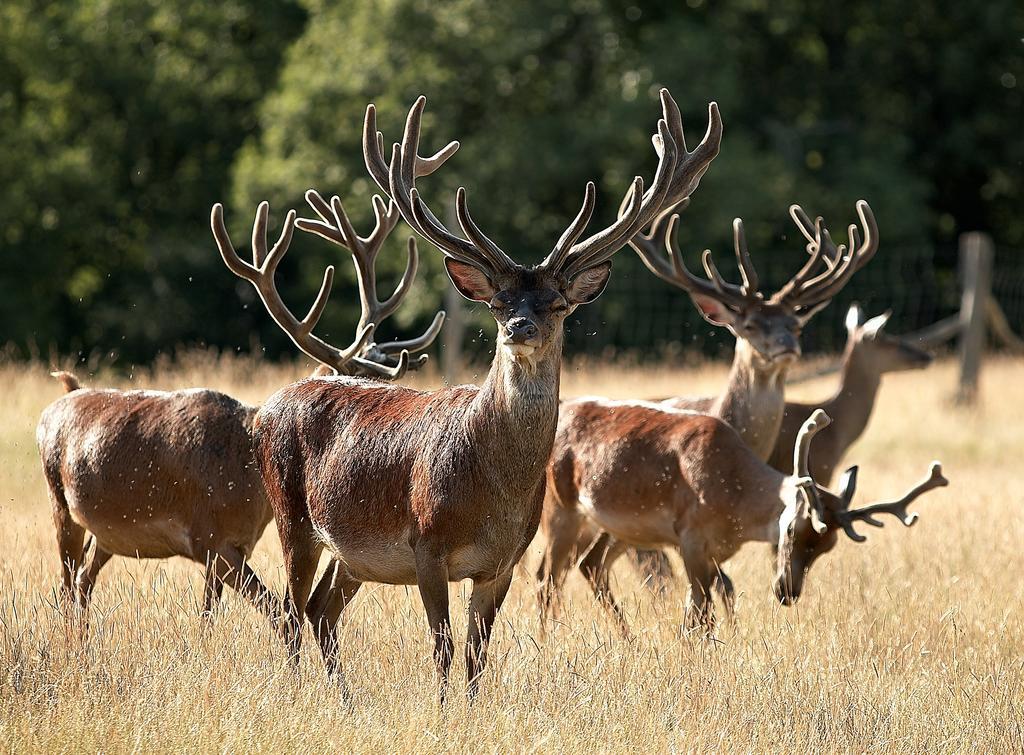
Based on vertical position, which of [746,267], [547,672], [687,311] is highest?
[746,267]

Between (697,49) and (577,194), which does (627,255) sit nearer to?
(577,194)

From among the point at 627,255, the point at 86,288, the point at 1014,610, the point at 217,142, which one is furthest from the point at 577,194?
the point at 1014,610

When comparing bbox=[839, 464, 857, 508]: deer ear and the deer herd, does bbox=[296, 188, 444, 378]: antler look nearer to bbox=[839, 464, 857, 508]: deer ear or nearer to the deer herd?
the deer herd

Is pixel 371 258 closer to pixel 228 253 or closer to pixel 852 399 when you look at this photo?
pixel 228 253

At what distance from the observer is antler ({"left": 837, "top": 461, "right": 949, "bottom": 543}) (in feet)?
20.9

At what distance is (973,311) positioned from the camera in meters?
15.2

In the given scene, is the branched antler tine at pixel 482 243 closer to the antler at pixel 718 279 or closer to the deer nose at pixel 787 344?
the antler at pixel 718 279

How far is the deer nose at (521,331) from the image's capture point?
182 inches

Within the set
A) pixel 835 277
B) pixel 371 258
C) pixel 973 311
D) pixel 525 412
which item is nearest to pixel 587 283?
pixel 525 412

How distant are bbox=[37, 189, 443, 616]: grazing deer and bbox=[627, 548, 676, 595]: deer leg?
6.67 ft

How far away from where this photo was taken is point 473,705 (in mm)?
4750

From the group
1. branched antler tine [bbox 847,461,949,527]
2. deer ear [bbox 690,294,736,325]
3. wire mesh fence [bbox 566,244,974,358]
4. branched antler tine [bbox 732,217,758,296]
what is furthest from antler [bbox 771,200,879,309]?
wire mesh fence [bbox 566,244,974,358]

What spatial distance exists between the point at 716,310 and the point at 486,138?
1376 centimetres

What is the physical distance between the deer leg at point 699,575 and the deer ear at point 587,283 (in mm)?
1819
